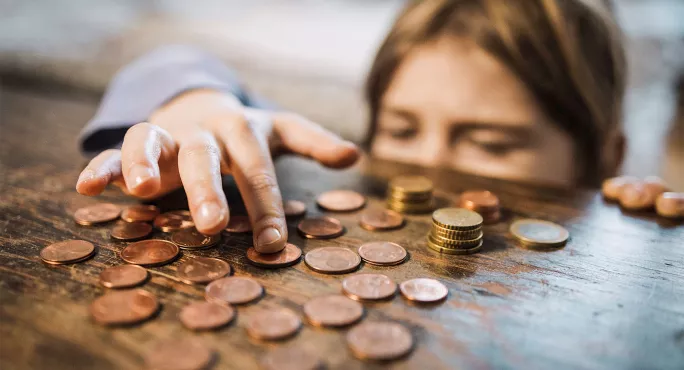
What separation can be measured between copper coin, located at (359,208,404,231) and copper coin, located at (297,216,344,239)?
0.04m

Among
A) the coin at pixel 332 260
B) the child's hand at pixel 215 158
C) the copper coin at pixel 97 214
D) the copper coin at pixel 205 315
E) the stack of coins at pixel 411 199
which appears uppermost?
the child's hand at pixel 215 158

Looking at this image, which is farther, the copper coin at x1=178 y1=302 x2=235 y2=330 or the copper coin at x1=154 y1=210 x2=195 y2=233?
the copper coin at x1=154 y1=210 x2=195 y2=233

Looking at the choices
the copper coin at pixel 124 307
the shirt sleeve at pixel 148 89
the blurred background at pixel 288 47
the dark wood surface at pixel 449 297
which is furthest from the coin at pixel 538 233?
the blurred background at pixel 288 47

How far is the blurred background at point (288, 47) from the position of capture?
1.78m

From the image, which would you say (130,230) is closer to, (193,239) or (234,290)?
(193,239)

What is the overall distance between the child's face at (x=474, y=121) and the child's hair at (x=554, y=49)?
1.3 inches

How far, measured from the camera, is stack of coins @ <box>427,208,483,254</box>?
0.68 metres

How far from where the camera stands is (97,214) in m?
0.76

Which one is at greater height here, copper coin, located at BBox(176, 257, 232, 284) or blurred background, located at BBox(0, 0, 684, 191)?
blurred background, located at BBox(0, 0, 684, 191)

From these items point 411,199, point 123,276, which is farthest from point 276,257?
point 411,199

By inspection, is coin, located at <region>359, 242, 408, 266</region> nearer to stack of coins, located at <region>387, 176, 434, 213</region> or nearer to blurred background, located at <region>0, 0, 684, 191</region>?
stack of coins, located at <region>387, 176, 434, 213</region>

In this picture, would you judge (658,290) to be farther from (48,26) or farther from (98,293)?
(48,26)

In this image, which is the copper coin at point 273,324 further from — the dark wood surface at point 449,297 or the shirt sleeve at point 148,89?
the shirt sleeve at point 148,89

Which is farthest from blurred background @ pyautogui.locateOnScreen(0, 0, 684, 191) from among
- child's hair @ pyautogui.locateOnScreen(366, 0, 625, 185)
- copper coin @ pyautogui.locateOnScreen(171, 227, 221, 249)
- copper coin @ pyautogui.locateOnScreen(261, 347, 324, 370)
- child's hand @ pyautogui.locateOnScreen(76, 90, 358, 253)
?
copper coin @ pyautogui.locateOnScreen(261, 347, 324, 370)
